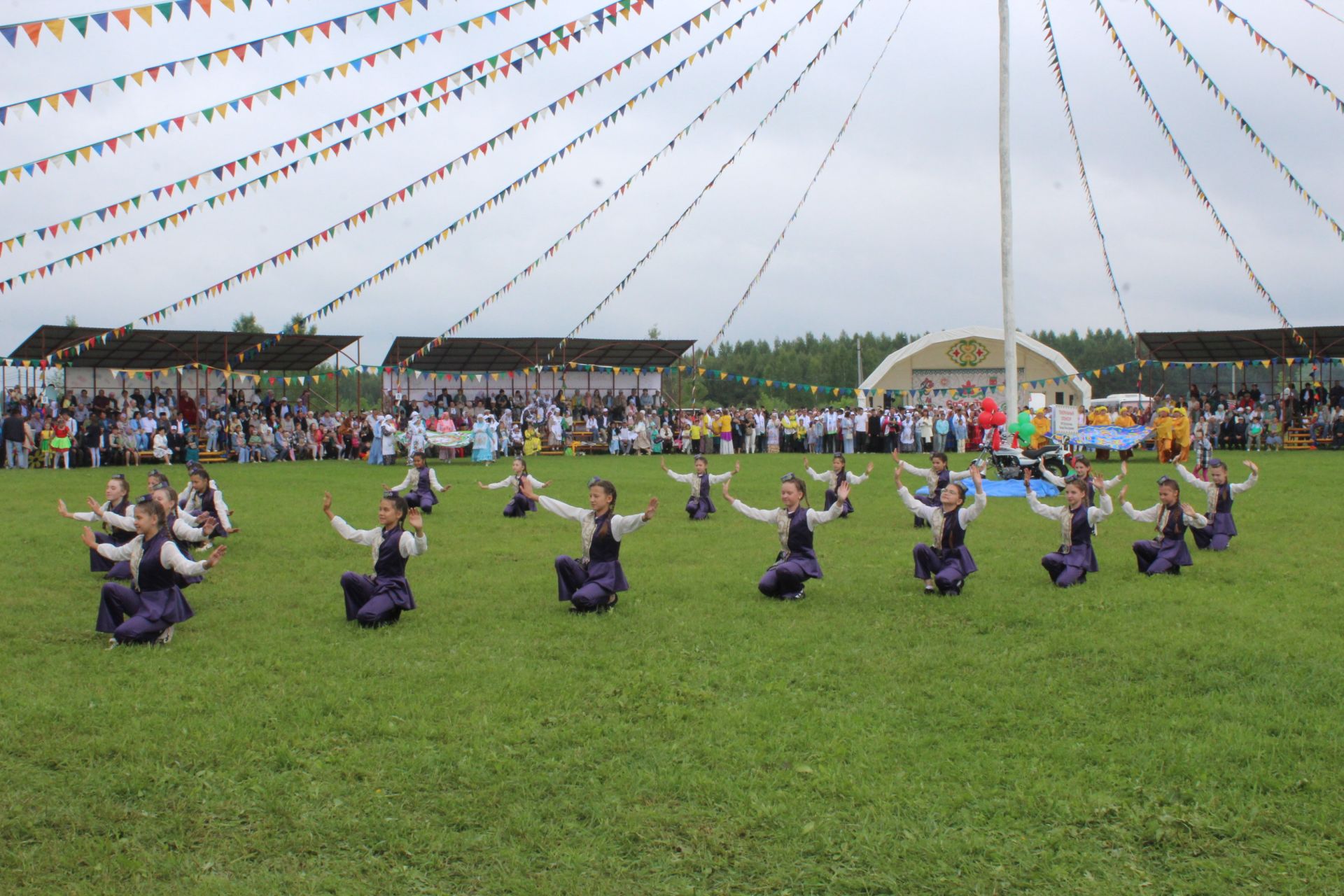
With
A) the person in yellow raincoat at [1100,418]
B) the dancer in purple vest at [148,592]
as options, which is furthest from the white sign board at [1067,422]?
the dancer in purple vest at [148,592]

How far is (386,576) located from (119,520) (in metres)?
2.98

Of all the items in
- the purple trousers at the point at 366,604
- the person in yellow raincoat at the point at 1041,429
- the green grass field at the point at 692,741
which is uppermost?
the person in yellow raincoat at the point at 1041,429

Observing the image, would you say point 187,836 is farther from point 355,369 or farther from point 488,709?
point 355,369

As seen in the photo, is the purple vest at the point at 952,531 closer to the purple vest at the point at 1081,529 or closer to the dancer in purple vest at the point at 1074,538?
the dancer in purple vest at the point at 1074,538

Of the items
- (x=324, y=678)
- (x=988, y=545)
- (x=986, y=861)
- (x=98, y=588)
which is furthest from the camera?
(x=988, y=545)

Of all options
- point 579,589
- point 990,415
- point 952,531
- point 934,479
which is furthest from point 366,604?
point 990,415

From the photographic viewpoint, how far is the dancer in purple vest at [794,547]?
9688 mm

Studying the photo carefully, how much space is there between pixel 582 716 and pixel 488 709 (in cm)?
59

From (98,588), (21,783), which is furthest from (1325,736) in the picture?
(98,588)

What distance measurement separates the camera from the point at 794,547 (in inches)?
388

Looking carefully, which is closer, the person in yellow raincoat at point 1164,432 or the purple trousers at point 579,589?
the purple trousers at point 579,589

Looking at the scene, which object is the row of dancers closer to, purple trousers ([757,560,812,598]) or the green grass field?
purple trousers ([757,560,812,598])

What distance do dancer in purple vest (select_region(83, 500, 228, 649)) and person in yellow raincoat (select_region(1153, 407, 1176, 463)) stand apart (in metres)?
23.5

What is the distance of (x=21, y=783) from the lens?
17.3ft
